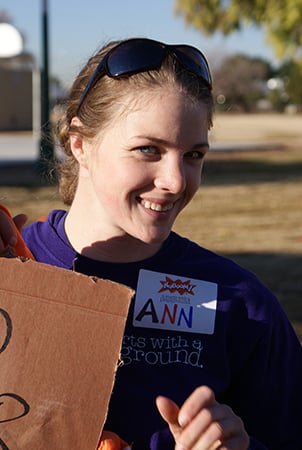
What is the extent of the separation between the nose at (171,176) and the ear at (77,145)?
0.89ft

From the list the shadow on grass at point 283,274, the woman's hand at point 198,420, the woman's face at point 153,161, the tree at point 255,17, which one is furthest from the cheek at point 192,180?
the tree at point 255,17

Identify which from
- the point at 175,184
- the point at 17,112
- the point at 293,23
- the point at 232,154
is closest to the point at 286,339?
the point at 175,184

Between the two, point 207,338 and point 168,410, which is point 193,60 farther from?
point 168,410

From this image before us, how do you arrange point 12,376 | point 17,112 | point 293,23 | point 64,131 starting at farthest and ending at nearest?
point 17,112 → point 293,23 → point 64,131 → point 12,376

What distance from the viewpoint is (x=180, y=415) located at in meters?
1.36

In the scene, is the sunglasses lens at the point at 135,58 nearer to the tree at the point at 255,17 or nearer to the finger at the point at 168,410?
the finger at the point at 168,410

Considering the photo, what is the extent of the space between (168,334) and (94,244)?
275 millimetres

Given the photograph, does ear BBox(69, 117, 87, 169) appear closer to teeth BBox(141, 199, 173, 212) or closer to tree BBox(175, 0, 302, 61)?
teeth BBox(141, 199, 173, 212)

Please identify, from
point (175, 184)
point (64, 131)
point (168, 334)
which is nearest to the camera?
point (175, 184)

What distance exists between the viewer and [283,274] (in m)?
6.92

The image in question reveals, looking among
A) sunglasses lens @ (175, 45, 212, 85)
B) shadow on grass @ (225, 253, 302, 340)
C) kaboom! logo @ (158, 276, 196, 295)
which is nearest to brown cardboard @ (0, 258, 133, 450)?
kaboom! logo @ (158, 276, 196, 295)

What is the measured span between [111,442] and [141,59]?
0.82m

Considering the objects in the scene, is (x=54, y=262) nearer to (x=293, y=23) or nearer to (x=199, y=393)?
(x=199, y=393)

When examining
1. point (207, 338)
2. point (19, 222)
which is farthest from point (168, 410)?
point (19, 222)
